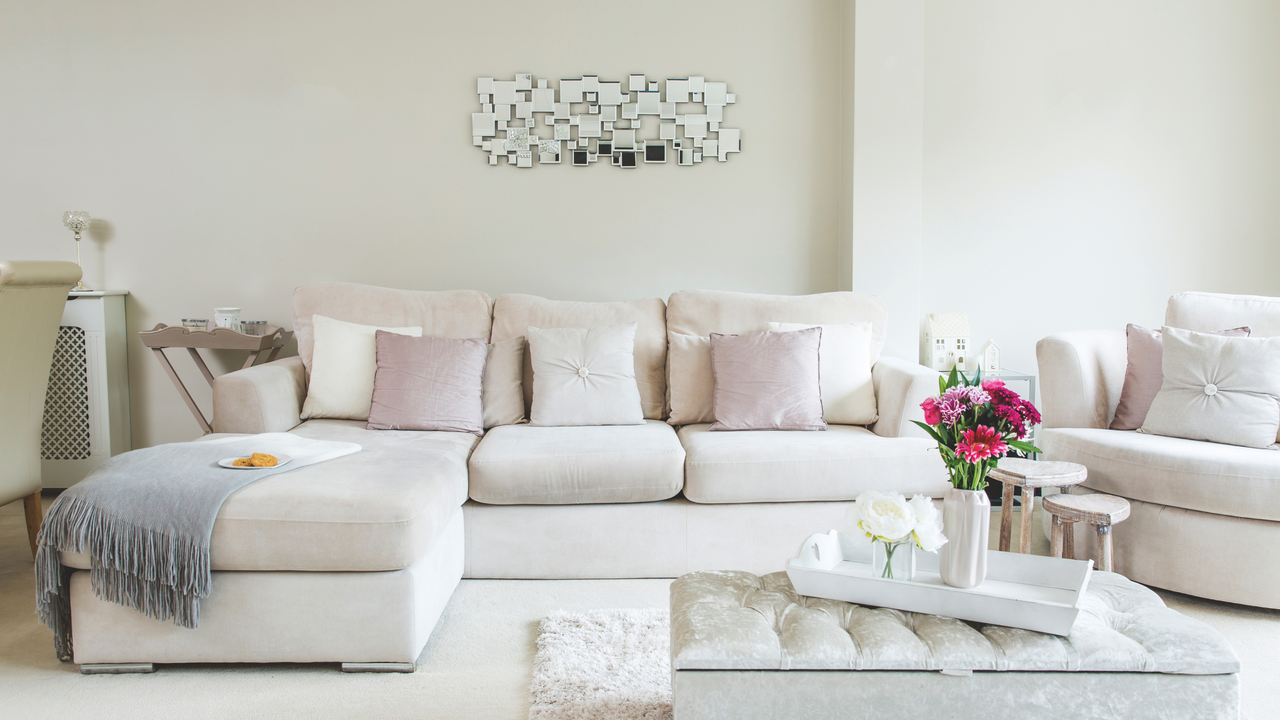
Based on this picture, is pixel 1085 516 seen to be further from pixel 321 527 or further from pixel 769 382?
pixel 321 527

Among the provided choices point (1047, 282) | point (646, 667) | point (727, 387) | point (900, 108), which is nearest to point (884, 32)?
point (900, 108)

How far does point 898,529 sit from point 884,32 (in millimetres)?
2867

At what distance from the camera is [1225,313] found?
3.02 m

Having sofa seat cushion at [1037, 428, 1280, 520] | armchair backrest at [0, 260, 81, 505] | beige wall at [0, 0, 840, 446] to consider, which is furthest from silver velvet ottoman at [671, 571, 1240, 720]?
beige wall at [0, 0, 840, 446]

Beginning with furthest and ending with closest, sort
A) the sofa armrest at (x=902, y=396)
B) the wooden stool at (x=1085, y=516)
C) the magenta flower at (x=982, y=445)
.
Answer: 1. the sofa armrest at (x=902, y=396)
2. the wooden stool at (x=1085, y=516)
3. the magenta flower at (x=982, y=445)

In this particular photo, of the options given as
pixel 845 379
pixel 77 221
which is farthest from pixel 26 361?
pixel 845 379

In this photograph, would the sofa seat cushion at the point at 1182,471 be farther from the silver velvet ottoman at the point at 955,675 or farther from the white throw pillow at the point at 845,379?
the silver velvet ottoman at the point at 955,675

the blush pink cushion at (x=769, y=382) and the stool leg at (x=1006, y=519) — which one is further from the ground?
the blush pink cushion at (x=769, y=382)

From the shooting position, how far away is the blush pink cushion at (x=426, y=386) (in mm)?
3002

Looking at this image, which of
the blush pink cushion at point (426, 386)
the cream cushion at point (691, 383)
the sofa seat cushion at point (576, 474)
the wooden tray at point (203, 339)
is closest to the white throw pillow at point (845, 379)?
the cream cushion at point (691, 383)

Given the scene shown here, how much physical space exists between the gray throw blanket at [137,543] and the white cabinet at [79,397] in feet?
6.38

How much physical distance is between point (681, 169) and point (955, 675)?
2847 mm

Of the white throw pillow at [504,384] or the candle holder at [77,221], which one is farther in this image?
the candle holder at [77,221]

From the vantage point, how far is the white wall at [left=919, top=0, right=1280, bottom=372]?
384 cm
